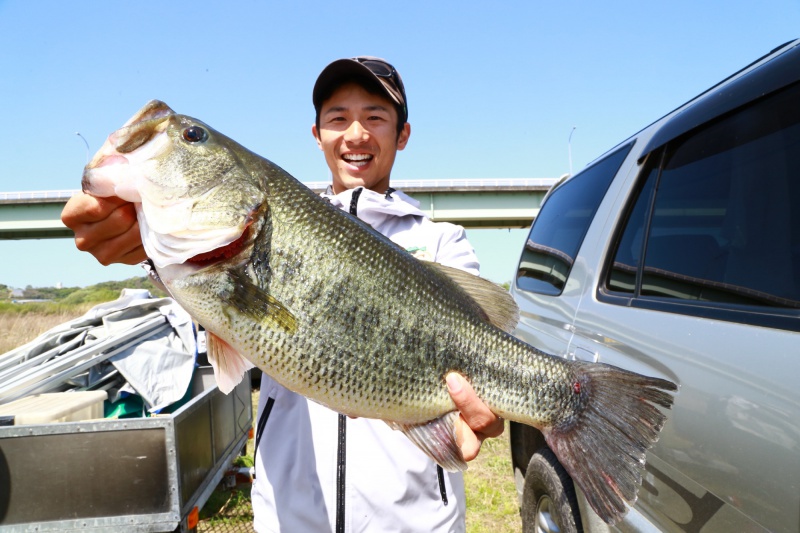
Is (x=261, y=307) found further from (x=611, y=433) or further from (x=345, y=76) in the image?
(x=345, y=76)

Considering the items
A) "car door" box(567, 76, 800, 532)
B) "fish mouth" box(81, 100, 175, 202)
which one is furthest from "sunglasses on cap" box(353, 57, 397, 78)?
"car door" box(567, 76, 800, 532)

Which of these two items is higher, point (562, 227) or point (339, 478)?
point (562, 227)

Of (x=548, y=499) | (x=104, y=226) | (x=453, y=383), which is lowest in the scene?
(x=548, y=499)

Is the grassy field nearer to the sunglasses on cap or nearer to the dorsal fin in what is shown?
the dorsal fin

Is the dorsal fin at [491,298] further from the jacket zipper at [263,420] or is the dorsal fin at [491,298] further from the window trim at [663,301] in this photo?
the jacket zipper at [263,420]

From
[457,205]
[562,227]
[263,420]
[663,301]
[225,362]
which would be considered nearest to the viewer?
[225,362]

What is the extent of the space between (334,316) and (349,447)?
30.3 inches

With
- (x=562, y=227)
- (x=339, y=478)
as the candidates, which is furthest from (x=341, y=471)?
(x=562, y=227)

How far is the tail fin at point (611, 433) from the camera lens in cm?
180

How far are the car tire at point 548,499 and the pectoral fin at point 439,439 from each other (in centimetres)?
108

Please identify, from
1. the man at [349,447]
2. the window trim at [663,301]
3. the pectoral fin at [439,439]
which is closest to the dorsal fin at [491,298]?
the man at [349,447]

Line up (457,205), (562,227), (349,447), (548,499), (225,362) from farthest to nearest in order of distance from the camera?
(457,205), (562,227), (548,499), (349,447), (225,362)

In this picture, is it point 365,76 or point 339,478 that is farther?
point 365,76

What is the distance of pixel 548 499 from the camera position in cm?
313
